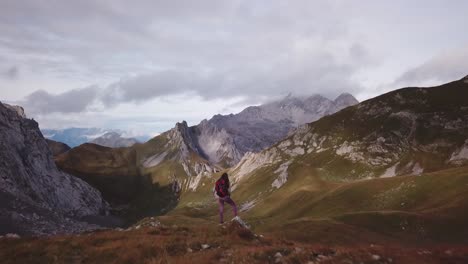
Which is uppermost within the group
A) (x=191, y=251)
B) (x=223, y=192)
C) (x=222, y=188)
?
(x=222, y=188)

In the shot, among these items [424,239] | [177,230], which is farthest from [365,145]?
[177,230]

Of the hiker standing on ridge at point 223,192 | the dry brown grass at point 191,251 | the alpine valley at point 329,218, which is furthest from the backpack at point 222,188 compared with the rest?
the dry brown grass at point 191,251

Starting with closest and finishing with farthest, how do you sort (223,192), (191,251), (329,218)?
(191,251), (223,192), (329,218)

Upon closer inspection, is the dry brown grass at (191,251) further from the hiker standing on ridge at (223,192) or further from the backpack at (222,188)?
the backpack at (222,188)

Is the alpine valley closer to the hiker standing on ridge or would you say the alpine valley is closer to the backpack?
the hiker standing on ridge

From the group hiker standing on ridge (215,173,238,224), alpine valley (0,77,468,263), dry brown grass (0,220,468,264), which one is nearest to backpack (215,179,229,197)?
hiker standing on ridge (215,173,238,224)

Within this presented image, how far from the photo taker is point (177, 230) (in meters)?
28.5

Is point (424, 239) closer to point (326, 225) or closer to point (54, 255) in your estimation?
point (326, 225)

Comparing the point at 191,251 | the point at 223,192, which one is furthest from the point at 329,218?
the point at 191,251

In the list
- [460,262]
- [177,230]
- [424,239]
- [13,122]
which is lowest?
[424,239]

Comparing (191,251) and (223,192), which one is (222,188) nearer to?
(223,192)

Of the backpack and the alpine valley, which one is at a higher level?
the backpack

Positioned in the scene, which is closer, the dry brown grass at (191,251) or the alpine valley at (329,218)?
the dry brown grass at (191,251)

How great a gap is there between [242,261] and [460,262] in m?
12.5
